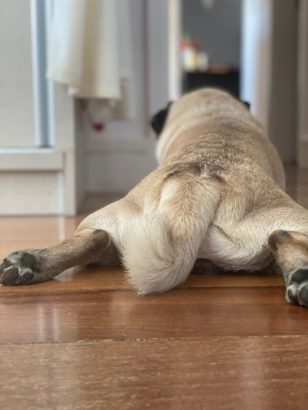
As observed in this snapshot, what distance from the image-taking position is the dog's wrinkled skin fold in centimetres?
107

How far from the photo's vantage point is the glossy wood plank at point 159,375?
0.68 metres

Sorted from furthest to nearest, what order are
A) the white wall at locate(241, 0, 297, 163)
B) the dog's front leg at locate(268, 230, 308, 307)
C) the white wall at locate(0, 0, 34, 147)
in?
the white wall at locate(241, 0, 297, 163) → the white wall at locate(0, 0, 34, 147) → the dog's front leg at locate(268, 230, 308, 307)

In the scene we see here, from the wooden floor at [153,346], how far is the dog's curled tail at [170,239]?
0.13 ft

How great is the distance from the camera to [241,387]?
0.72 metres

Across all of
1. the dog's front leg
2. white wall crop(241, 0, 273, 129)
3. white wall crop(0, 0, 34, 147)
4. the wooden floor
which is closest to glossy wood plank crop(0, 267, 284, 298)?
the wooden floor

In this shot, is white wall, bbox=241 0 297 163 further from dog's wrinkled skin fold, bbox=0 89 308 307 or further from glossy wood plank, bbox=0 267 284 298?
glossy wood plank, bbox=0 267 284 298

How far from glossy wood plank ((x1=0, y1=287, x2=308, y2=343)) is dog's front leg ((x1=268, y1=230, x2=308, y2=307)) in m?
0.02

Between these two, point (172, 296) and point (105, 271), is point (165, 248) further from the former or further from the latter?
Result: point (105, 271)

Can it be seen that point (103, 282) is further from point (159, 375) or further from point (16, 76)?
point (16, 76)

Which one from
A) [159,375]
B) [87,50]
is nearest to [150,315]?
[159,375]

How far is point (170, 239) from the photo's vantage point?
1074 mm

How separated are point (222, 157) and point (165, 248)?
0.37 m

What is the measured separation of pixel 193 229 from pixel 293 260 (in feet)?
0.61

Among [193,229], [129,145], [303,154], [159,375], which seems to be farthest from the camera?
[303,154]
